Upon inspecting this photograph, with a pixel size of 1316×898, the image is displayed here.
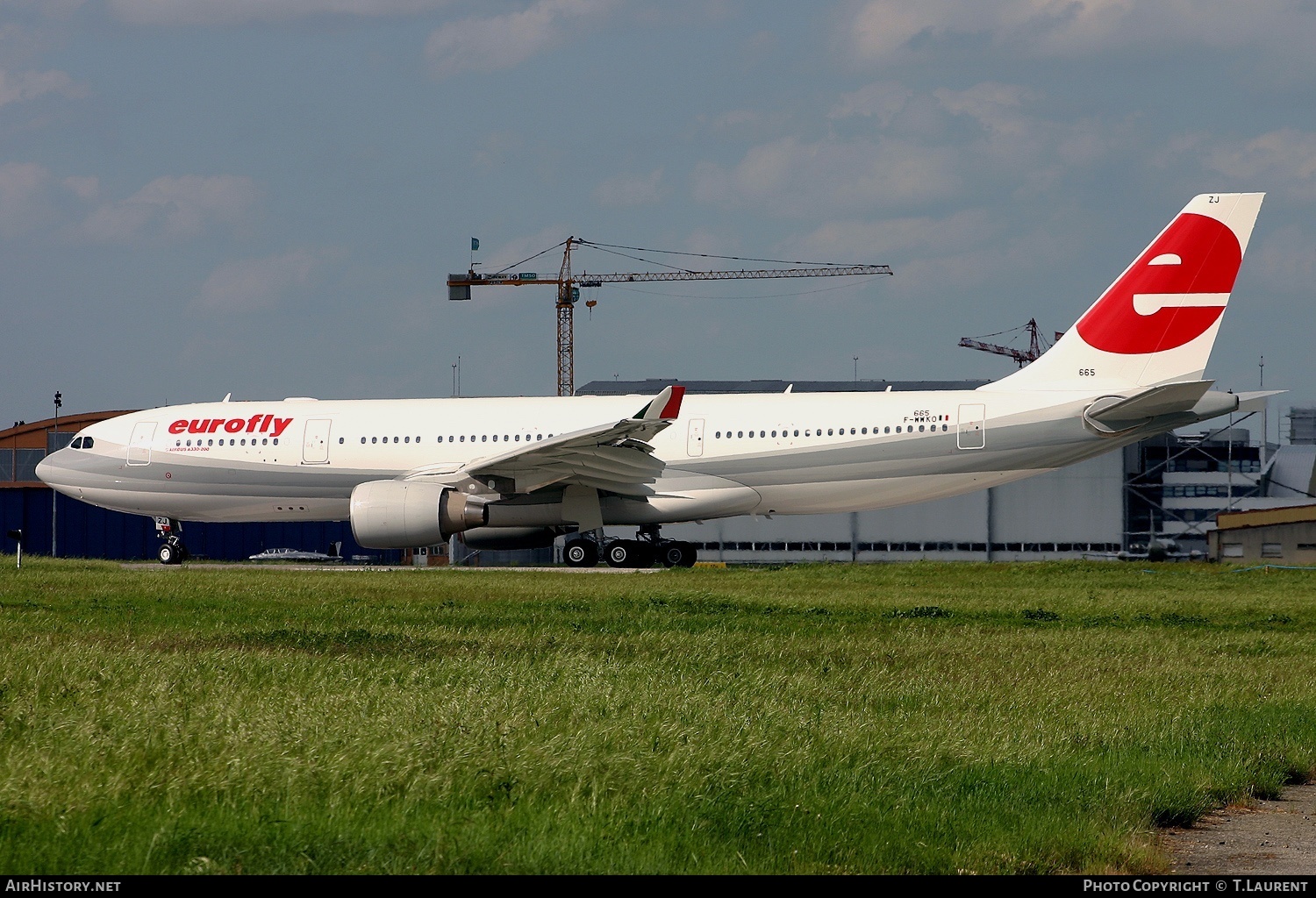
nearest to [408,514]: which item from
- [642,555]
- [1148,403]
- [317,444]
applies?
[317,444]

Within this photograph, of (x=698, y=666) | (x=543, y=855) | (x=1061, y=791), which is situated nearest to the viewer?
(x=543, y=855)

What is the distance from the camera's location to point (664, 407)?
24.3 meters

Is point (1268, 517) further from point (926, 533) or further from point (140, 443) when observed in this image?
point (140, 443)

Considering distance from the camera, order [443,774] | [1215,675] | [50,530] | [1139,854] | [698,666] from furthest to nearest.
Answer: [50,530], [1215,675], [698,666], [443,774], [1139,854]

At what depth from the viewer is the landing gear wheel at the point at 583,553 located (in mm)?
28641

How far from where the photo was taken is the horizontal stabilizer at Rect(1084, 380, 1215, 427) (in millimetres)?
23484

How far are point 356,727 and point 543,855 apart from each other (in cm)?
206

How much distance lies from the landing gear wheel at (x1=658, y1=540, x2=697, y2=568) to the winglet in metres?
4.66

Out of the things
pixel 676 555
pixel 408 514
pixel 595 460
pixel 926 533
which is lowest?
pixel 676 555

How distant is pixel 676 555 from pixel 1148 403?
1016 centimetres

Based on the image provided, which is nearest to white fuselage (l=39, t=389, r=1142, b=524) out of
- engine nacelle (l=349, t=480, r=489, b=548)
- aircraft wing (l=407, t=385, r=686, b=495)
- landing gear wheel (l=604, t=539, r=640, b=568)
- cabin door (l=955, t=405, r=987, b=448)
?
cabin door (l=955, t=405, r=987, b=448)

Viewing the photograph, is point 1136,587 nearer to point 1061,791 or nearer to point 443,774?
point 1061,791

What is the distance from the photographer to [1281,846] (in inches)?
233

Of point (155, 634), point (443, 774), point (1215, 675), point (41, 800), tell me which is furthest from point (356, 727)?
point (1215, 675)
